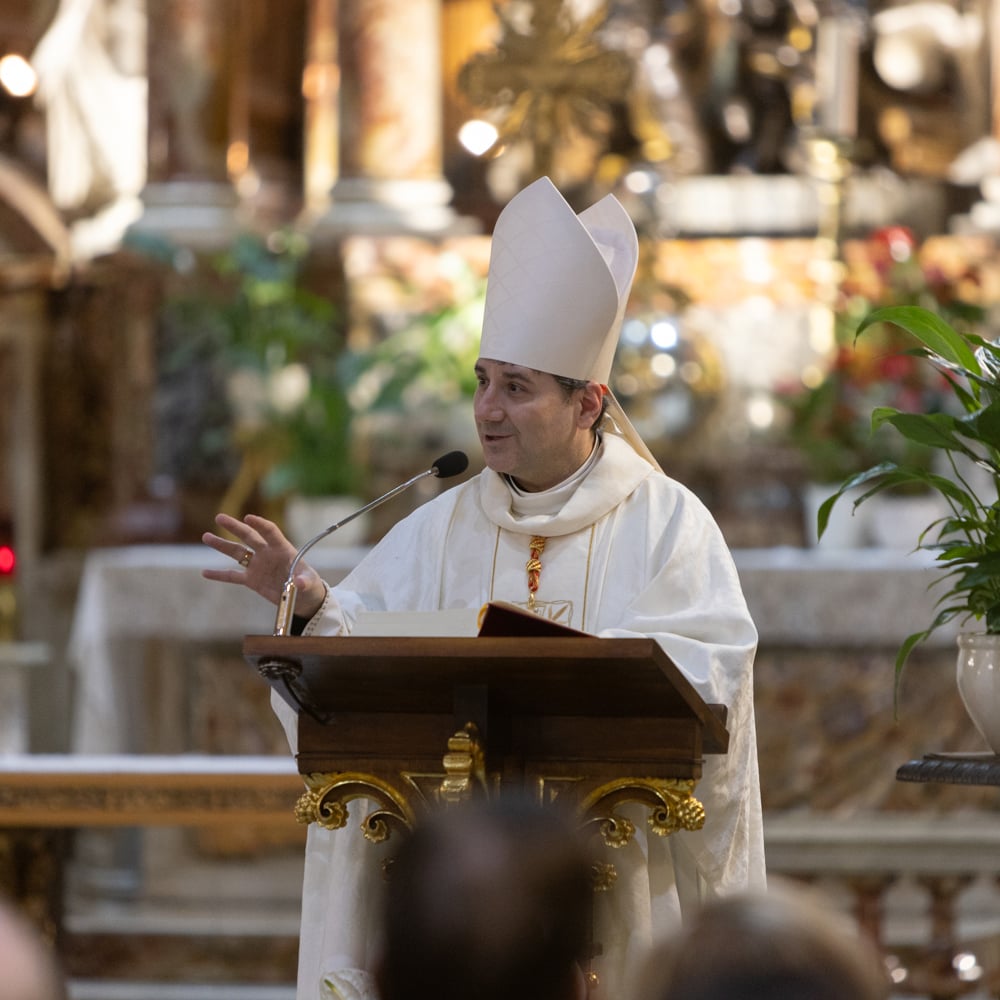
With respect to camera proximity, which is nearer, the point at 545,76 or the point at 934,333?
the point at 934,333

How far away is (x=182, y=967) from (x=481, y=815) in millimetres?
4759

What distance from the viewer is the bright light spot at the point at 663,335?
6832 millimetres

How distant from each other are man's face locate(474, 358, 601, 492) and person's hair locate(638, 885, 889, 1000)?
78.2 inches

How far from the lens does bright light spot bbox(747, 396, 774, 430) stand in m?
7.03

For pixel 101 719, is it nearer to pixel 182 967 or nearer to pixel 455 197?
pixel 182 967

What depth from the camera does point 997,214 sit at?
727 centimetres

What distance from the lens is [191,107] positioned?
7.41 m

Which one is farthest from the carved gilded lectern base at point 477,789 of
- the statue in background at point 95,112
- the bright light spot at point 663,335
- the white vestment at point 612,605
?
the statue in background at point 95,112

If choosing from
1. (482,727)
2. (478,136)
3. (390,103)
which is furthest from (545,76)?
(482,727)

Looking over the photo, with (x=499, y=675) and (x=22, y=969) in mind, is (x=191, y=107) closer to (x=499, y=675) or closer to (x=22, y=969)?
(x=499, y=675)

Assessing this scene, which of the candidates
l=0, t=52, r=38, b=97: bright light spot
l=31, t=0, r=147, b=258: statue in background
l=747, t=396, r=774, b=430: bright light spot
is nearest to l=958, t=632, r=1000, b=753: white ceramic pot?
l=747, t=396, r=774, b=430: bright light spot

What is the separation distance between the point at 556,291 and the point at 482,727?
0.96 metres

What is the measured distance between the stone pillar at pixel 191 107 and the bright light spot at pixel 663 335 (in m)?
1.67

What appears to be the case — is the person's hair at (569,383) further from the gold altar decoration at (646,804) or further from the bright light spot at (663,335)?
the bright light spot at (663,335)
